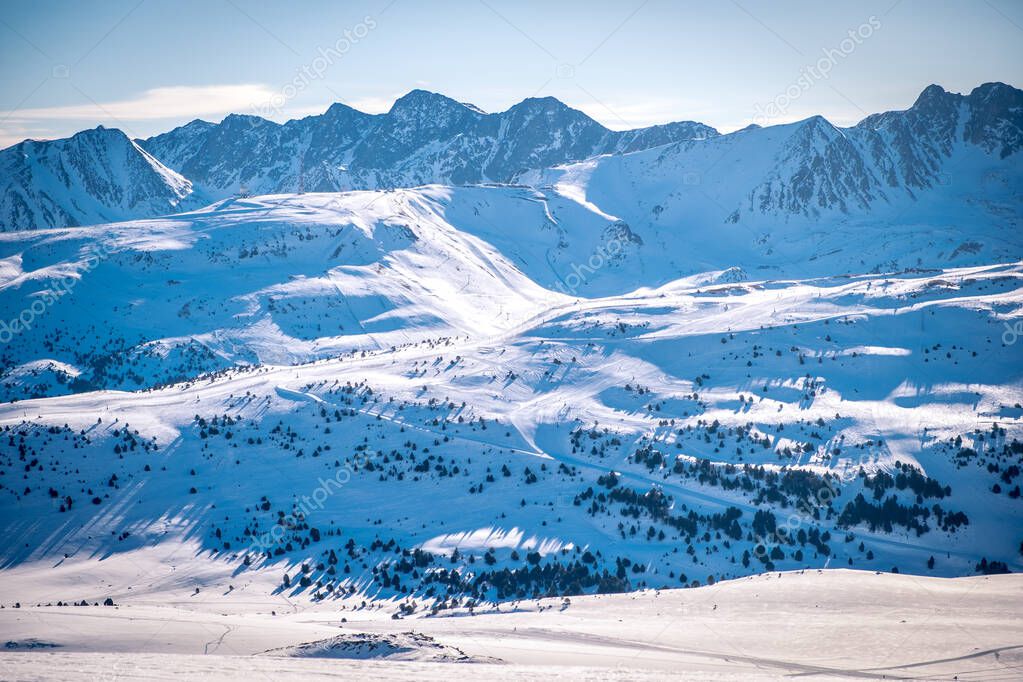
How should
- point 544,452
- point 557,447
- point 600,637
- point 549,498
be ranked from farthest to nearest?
1. point 557,447
2. point 544,452
3. point 549,498
4. point 600,637

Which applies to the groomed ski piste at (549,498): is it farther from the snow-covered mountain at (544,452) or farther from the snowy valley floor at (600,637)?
the snow-covered mountain at (544,452)

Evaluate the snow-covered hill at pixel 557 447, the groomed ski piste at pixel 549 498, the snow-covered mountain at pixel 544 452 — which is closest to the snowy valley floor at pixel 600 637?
the groomed ski piste at pixel 549 498

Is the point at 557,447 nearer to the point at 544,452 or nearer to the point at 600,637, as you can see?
the point at 544,452

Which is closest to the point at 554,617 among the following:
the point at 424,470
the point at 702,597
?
the point at 702,597

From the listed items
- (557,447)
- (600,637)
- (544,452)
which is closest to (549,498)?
(544,452)

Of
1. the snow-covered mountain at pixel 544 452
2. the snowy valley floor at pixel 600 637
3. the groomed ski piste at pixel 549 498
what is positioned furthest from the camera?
the snow-covered mountain at pixel 544 452

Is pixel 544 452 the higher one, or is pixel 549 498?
pixel 544 452

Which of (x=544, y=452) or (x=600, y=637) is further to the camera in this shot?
(x=544, y=452)
